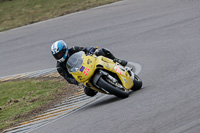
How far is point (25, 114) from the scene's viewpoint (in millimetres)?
10367

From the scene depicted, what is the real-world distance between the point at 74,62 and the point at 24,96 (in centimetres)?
366

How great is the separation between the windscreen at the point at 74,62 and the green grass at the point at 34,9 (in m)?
11.1

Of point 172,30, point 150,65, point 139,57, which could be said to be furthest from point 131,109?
point 172,30

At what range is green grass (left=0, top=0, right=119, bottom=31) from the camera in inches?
799

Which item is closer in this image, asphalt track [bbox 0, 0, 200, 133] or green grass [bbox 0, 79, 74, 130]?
asphalt track [bbox 0, 0, 200, 133]

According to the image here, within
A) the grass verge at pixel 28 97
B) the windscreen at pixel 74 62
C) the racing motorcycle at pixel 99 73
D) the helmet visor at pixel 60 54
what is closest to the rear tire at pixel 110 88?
the racing motorcycle at pixel 99 73

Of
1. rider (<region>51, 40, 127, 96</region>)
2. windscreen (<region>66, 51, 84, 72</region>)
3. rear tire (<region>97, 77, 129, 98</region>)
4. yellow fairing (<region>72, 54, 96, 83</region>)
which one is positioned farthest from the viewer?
rider (<region>51, 40, 127, 96</region>)

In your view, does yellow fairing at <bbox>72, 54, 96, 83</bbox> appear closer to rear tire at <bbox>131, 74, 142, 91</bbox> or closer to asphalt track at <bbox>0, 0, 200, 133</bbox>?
asphalt track at <bbox>0, 0, 200, 133</bbox>

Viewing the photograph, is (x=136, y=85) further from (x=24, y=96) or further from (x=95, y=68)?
(x=24, y=96)

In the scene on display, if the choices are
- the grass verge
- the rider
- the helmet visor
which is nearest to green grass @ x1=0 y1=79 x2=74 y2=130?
the grass verge

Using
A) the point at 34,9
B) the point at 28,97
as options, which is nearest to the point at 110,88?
the point at 28,97

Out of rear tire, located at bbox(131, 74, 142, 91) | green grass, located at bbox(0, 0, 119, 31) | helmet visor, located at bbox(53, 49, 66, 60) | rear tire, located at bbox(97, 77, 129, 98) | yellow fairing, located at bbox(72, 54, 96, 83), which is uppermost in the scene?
helmet visor, located at bbox(53, 49, 66, 60)

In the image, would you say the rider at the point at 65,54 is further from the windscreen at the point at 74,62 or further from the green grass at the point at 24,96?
the green grass at the point at 24,96

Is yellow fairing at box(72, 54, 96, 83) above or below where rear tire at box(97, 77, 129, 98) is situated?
above
